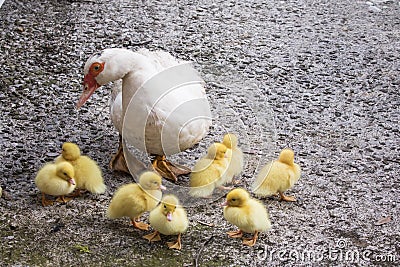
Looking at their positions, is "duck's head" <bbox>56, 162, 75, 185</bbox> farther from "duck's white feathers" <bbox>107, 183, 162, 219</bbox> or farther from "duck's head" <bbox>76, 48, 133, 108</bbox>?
"duck's head" <bbox>76, 48, 133, 108</bbox>

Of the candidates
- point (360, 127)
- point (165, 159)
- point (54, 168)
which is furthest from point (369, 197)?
point (54, 168)

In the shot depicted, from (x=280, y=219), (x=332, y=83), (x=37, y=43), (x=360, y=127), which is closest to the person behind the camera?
(x=280, y=219)

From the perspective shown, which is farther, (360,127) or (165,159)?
(360,127)

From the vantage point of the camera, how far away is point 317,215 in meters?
2.74

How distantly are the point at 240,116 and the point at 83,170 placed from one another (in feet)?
2.69

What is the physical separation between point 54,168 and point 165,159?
47 centimetres

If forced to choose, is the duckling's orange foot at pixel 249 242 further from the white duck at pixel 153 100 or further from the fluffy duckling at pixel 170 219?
the white duck at pixel 153 100

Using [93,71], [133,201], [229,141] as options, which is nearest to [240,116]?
[229,141]

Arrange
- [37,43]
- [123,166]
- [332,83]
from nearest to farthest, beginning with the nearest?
[123,166] < [332,83] < [37,43]

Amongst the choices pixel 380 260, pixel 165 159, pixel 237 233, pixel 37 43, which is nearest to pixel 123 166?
pixel 165 159

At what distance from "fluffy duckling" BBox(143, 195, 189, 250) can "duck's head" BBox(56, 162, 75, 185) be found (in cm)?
35

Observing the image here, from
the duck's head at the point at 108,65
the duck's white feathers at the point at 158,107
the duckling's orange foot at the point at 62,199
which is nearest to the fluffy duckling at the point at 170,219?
the duck's white feathers at the point at 158,107

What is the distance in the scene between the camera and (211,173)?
2.79 metres

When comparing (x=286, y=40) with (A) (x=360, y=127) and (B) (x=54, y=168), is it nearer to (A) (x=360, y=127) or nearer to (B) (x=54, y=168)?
(A) (x=360, y=127)
